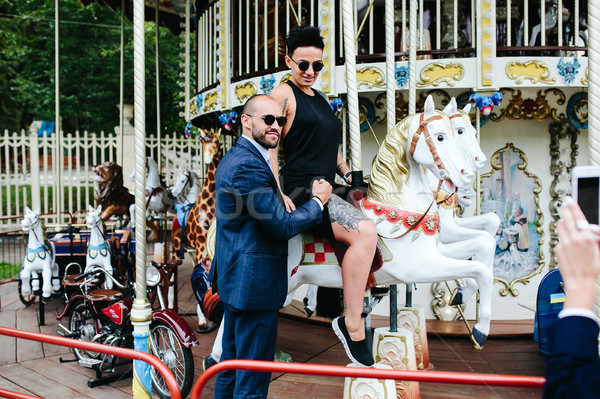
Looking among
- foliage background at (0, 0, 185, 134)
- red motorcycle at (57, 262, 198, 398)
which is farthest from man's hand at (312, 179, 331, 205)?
foliage background at (0, 0, 185, 134)

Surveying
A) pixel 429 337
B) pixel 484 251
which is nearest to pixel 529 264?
pixel 429 337

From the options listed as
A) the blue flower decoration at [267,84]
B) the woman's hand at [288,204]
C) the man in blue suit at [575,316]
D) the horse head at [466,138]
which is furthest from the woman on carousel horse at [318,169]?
the blue flower decoration at [267,84]

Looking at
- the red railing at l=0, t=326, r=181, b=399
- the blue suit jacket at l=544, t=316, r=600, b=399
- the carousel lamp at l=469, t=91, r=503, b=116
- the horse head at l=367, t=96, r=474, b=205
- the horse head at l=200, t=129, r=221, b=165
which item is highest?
the carousel lamp at l=469, t=91, r=503, b=116

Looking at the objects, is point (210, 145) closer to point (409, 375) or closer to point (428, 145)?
point (428, 145)

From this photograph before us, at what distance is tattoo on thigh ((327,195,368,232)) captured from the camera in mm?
3211

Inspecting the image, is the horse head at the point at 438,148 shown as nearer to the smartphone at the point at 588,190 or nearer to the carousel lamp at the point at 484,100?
the smartphone at the point at 588,190

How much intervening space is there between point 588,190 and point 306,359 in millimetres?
3963

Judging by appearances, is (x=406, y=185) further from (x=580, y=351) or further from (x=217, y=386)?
(x=580, y=351)

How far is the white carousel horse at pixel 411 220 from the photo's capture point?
3398 millimetres

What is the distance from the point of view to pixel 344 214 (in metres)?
3.24

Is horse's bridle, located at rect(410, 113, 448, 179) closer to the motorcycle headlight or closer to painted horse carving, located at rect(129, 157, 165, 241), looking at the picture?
the motorcycle headlight

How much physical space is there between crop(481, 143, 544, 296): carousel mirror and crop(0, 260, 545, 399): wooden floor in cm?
69

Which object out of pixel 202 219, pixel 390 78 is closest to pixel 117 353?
pixel 390 78

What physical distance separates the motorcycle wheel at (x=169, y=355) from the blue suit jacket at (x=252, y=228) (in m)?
1.51
